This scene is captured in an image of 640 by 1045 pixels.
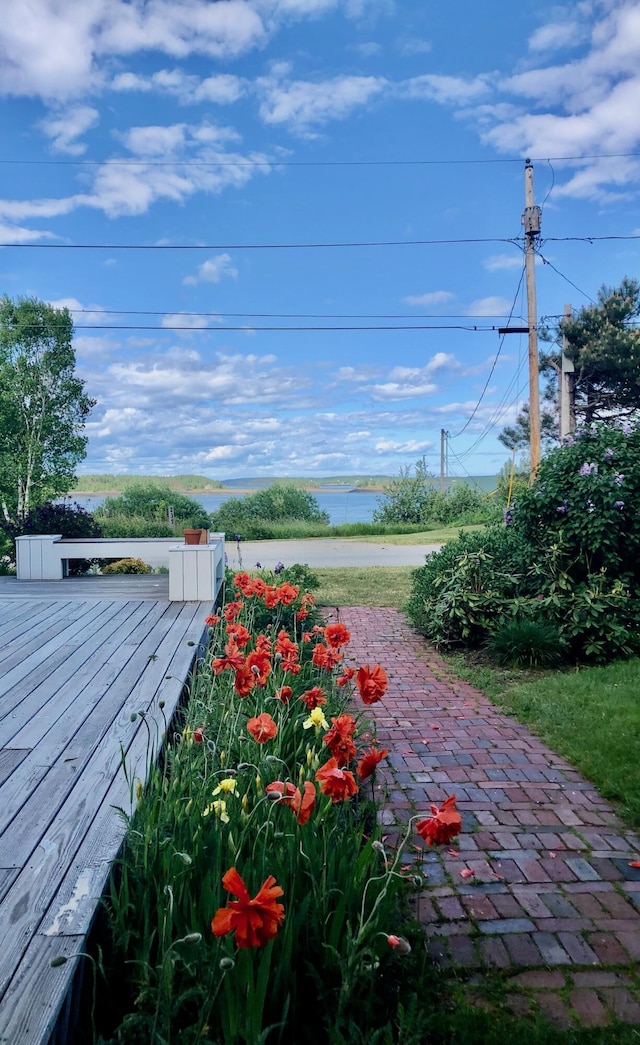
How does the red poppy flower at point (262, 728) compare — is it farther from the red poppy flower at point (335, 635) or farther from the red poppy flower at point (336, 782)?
the red poppy flower at point (335, 635)

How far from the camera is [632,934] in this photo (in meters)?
1.97

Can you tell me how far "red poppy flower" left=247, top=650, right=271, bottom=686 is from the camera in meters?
2.13

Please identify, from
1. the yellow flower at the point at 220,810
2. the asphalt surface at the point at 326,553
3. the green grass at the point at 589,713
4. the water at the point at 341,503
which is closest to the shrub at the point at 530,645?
the green grass at the point at 589,713

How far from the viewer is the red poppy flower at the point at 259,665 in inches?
83.8

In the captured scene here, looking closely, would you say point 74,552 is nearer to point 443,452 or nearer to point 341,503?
point 341,503

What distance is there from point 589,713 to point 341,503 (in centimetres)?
1982

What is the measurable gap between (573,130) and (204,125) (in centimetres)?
678

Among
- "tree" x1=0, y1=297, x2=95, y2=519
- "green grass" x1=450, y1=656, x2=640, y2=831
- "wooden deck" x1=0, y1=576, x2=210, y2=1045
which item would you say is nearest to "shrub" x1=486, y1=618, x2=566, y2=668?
"green grass" x1=450, y1=656, x2=640, y2=831

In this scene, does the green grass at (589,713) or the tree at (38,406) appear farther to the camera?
the tree at (38,406)

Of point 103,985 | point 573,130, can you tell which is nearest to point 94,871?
point 103,985

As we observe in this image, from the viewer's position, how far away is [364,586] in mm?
9422

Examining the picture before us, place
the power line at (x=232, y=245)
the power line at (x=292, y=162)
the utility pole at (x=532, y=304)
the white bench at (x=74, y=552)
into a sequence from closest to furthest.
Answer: the white bench at (x=74, y=552) → the utility pole at (x=532, y=304) → the power line at (x=292, y=162) → the power line at (x=232, y=245)

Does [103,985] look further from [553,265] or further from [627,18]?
[553,265]

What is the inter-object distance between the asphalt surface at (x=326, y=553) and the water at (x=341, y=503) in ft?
9.08
